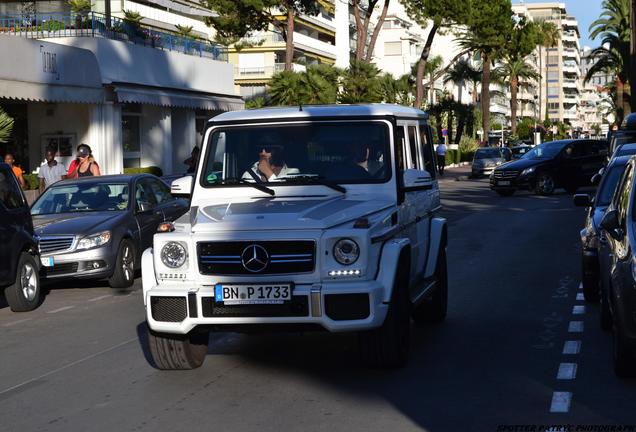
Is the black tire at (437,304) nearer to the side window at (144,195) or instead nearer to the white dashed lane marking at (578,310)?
the white dashed lane marking at (578,310)

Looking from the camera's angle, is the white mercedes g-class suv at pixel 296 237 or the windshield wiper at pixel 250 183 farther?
the windshield wiper at pixel 250 183

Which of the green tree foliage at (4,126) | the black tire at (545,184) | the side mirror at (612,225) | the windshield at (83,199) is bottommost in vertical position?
the black tire at (545,184)

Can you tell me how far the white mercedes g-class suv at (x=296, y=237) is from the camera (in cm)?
800

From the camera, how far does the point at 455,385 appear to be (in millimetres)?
8031

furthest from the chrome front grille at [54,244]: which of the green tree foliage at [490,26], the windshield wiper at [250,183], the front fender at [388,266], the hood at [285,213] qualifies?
the green tree foliage at [490,26]

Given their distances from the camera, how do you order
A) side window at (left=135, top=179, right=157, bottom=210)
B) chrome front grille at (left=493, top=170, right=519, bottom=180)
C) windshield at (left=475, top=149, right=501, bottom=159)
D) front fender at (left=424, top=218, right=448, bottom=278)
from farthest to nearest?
windshield at (left=475, top=149, right=501, bottom=159) → chrome front grille at (left=493, top=170, right=519, bottom=180) → side window at (left=135, top=179, right=157, bottom=210) → front fender at (left=424, top=218, right=448, bottom=278)

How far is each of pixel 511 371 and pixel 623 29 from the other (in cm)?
7066

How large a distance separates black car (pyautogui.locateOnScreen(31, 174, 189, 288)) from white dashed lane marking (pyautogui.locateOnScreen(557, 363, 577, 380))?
8.02 metres

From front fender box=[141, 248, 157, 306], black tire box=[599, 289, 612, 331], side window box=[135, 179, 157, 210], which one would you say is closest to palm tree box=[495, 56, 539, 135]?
side window box=[135, 179, 157, 210]

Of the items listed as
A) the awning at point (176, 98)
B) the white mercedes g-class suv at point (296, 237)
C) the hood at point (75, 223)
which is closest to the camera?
the white mercedes g-class suv at point (296, 237)

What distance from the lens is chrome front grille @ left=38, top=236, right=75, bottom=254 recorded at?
1516cm

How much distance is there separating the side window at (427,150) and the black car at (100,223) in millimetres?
5772

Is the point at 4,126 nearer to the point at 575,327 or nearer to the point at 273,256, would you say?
the point at 575,327

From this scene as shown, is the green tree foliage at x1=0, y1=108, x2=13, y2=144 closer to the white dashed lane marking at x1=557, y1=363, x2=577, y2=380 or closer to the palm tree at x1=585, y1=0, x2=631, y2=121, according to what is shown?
the white dashed lane marking at x1=557, y1=363, x2=577, y2=380
